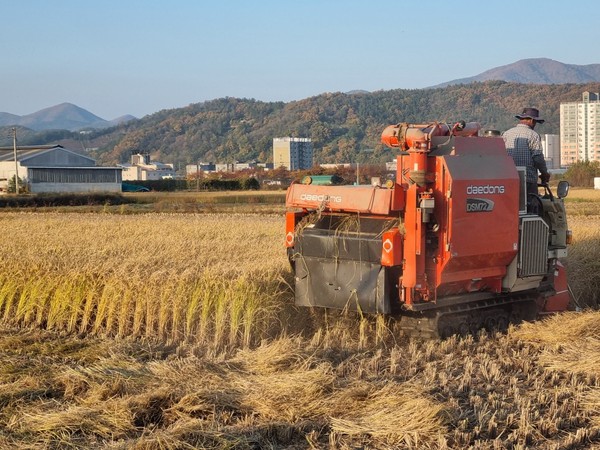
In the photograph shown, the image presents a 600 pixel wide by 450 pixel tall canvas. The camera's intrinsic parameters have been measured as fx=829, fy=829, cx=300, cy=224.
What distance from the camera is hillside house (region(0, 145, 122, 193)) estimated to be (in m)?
78.5

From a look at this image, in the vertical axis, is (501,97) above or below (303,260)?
above

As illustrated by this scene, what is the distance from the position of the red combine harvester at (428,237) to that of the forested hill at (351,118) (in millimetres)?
75764

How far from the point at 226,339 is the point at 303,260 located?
4.44 feet

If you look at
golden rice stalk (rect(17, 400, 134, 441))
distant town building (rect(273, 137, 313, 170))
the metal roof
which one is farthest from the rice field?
distant town building (rect(273, 137, 313, 170))

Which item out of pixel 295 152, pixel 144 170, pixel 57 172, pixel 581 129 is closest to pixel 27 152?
pixel 57 172

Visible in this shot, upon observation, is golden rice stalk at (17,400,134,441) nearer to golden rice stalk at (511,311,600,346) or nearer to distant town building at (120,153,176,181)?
golden rice stalk at (511,311,600,346)

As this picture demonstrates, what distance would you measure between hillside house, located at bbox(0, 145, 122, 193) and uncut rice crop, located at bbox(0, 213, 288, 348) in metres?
63.5

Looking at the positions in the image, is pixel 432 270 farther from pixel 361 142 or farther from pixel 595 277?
pixel 361 142

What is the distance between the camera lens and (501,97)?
116750 mm

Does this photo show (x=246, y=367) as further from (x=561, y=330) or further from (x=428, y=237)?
(x=561, y=330)

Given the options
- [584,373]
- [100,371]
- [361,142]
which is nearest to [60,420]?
[100,371]

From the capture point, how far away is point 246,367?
8.16 meters

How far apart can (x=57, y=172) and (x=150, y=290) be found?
74492 mm

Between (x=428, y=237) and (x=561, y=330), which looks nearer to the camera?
(x=428, y=237)
